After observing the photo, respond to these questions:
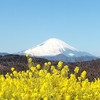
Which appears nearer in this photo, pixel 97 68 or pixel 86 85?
pixel 86 85

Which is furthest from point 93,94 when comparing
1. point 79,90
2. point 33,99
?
point 33,99

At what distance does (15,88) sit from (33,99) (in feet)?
2.86

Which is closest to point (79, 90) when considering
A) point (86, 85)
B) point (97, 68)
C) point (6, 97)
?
point (86, 85)

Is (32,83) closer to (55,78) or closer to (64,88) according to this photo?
(55,78)

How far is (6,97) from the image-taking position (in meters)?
5.89

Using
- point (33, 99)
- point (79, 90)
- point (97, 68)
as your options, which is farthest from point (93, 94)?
point (97, 68)

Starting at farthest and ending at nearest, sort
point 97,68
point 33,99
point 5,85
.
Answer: point 97,68 < point 5,85 < point 33,99

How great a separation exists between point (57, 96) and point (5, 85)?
103cm

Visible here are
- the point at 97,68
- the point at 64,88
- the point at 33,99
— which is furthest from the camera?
the point at 97,68

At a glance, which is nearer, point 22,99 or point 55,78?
point 22,99

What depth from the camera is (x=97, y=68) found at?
14.8 metres

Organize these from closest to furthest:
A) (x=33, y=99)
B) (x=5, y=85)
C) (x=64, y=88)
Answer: (x=33, y=99) → (x=64, y=88) → (x=5, y=85)

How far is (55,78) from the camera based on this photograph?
6328mm

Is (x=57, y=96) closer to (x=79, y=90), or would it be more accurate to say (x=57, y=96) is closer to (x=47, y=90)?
(x=47, y=90)
